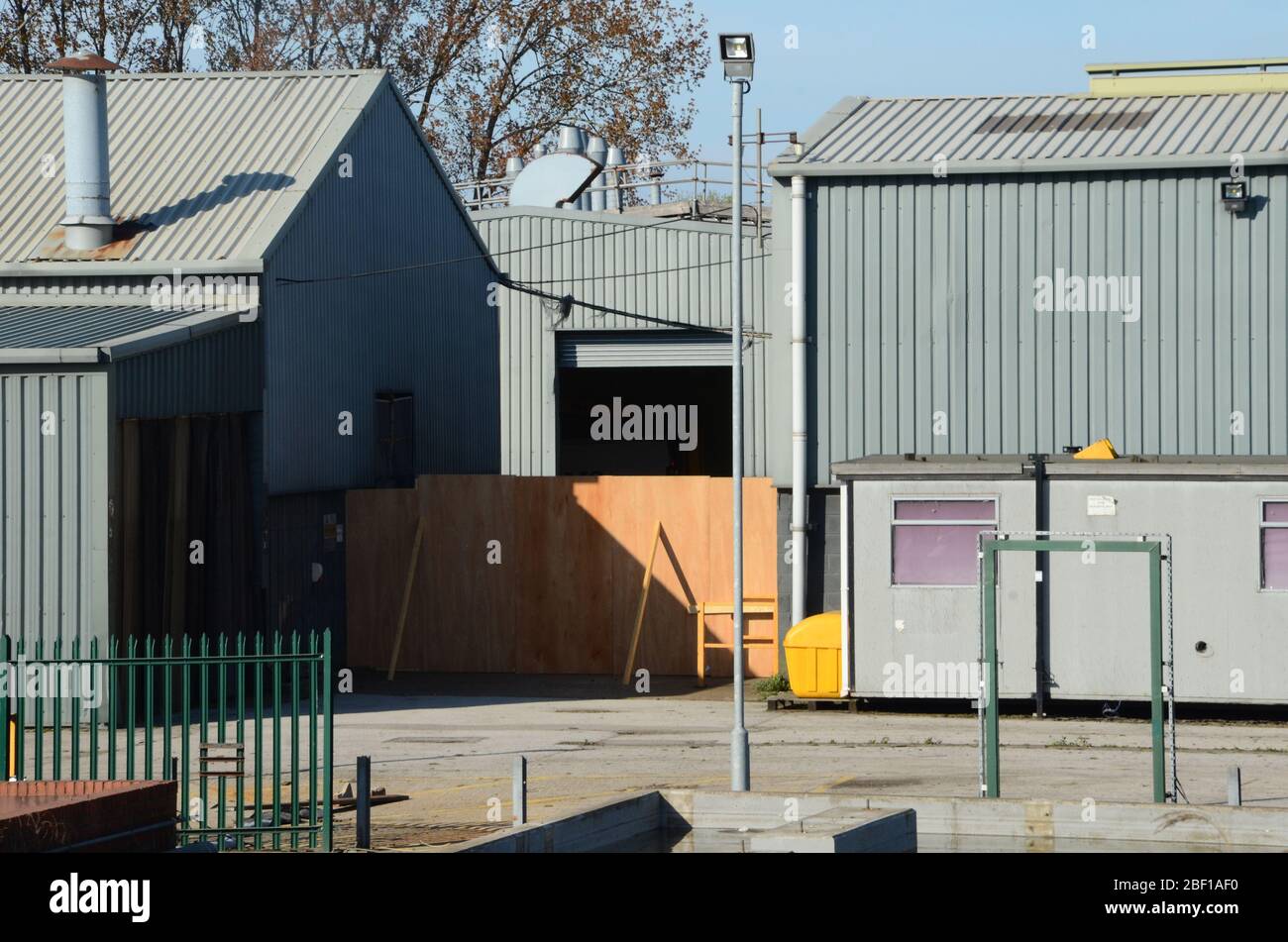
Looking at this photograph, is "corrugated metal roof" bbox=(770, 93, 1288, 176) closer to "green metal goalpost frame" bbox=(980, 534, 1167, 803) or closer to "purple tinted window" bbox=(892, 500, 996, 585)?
"purple tinted window" bbox=(892, 500, 996, 585)

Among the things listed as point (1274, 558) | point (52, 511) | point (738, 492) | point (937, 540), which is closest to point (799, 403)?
point (937, 540)

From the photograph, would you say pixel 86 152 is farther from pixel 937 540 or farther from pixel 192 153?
pixel 937 540

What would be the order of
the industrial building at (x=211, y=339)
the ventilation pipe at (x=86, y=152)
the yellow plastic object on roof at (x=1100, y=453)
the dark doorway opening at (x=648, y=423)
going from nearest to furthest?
the industrial building at (x=211, y=339), the yellow plastic object on roof at (x=1100, y=453), the ventilation pipe at (x=86, y=152), the dark doorway opening at (x=648, y=423)

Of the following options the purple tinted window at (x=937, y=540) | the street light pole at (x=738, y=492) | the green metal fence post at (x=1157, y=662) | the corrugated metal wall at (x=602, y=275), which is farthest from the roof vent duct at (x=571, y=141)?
the green metal fence post at (x=1157, y=662)

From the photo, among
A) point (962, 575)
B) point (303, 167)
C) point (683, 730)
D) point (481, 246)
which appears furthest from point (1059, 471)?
point (481, 246)

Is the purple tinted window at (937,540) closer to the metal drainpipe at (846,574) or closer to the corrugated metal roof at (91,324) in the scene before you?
the metal drainpipe at (846,574)

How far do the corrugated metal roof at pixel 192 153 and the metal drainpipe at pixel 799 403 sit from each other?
22.6ft

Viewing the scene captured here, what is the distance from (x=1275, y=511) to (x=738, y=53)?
8.66 meters

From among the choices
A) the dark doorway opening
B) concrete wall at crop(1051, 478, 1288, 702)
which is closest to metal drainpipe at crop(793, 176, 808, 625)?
concrete wall at crop(1051, 478, 1288, 702)

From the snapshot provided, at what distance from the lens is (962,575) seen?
2145 centimetres

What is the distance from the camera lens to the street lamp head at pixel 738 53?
16625 mm

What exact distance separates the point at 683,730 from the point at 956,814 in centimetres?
734

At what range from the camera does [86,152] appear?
969 inches

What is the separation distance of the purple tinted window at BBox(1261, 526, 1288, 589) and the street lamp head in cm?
856
